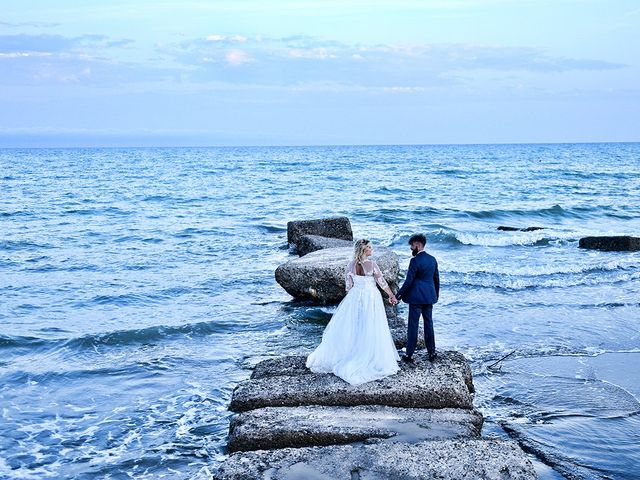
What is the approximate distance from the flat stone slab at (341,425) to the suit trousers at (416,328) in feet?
4.98

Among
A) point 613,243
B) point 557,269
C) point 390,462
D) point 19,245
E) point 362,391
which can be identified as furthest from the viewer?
point 19,245

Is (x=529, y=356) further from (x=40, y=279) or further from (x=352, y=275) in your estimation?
(x=40, y=279)

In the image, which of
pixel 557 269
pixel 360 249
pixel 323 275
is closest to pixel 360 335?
pixel 360 249

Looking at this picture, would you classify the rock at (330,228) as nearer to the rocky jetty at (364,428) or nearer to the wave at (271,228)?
the wave at (271,228)

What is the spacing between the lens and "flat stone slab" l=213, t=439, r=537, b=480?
645 cm

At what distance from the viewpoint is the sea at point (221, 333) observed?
28.3 ft

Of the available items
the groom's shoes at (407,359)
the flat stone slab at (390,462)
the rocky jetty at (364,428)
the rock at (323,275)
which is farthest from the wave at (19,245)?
the flat stone slab at (390,462)

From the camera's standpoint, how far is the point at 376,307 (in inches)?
372

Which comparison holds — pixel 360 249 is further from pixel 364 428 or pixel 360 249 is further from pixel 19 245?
pixel 19 245

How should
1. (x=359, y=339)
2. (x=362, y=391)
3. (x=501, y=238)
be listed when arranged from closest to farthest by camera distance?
(x=362, y=391) → (x=359, y=339) → (x=501, y=238)

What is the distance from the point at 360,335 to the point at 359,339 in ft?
0.20

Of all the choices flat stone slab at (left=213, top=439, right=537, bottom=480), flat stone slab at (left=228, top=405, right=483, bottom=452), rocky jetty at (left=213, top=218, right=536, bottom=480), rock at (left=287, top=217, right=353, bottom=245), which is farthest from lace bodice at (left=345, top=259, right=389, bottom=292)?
rock at (left=287, top=217, right=353, bottom=245)

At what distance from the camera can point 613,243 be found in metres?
23.3

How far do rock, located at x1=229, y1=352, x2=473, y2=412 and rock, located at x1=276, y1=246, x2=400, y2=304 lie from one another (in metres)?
5.19
